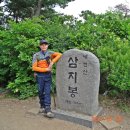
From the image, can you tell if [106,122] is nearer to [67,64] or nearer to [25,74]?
[67,64]

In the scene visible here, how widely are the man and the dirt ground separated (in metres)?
0.30

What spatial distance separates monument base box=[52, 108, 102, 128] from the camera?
5941 millimetres

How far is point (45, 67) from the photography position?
20.1 feet

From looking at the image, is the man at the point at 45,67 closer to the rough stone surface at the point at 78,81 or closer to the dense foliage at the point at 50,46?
the rough stone surface at the point at 78,81

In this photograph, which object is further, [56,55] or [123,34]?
[123,34]

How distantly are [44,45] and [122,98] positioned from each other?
8.54ft

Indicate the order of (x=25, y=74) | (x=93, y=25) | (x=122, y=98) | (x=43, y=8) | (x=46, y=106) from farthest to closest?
(x=43, y=8) < (x=93, y=25) < (x=25, y=74) < (x=122, y=98) < (x=46, y=106)

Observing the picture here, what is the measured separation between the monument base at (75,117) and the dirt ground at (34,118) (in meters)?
0.08

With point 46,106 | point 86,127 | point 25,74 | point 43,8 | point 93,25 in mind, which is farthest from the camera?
point 43,8

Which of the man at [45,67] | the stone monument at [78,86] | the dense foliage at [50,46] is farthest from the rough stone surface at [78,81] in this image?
the dense foliage at [50,46]

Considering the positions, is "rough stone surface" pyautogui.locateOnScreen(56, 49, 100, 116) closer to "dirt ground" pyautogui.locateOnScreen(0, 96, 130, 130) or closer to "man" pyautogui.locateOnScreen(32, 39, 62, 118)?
"man" pyautogui.locateOnScreen(32, 39, 62, 118)

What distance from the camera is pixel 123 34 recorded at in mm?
9102

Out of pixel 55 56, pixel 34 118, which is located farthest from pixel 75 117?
pixel 55 56

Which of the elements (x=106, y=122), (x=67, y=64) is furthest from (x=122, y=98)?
(x=67, y=64)
